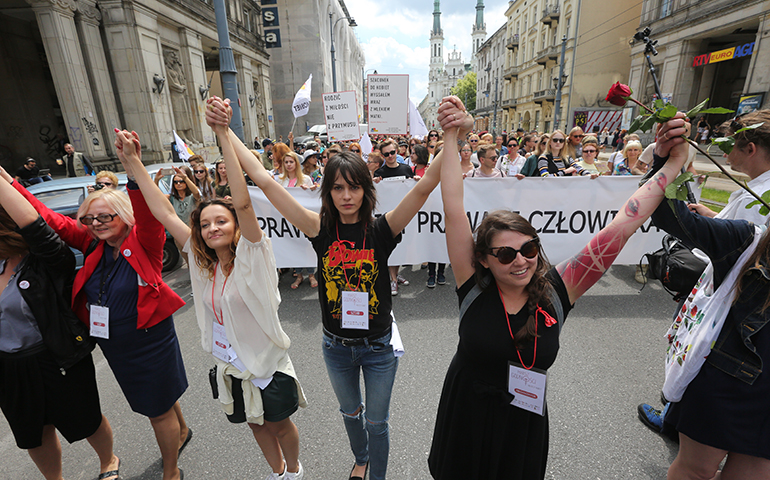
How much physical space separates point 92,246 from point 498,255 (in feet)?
7.98

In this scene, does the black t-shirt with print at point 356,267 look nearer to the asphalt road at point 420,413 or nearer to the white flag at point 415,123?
the asphalt road at point 420,413

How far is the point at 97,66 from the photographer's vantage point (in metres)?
13.2

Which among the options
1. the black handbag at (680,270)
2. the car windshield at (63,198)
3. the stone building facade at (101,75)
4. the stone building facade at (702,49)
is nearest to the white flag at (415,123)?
the car windshield at (63,198)

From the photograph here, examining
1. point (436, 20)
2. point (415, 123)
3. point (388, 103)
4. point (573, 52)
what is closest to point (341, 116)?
point (388, 103)

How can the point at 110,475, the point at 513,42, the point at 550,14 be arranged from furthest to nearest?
the point at 513,42, the point at 550,14, the point at 110,475

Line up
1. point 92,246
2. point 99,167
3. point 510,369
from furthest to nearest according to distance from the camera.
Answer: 1. point 99,167
2. point 92,246
3. point 510,369

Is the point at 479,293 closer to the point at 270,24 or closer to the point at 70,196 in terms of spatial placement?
the point at 70,196

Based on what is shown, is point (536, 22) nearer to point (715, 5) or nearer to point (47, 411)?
point (715, 5)

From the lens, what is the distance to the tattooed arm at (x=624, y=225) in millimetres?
1526

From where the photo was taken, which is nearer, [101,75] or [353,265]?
[353,265]

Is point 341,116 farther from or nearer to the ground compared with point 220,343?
farther from the ground

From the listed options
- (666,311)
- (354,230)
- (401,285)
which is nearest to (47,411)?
(354,230)

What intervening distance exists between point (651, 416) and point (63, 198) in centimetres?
820

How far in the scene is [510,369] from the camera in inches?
62.6
